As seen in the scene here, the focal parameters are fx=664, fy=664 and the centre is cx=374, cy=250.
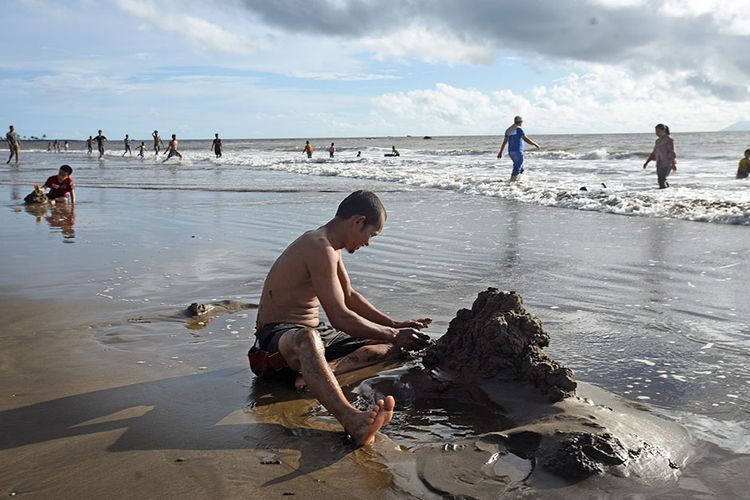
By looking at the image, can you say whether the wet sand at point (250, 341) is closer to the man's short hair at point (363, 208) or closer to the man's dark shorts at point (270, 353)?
the man's dark shorts at point (270, 353)

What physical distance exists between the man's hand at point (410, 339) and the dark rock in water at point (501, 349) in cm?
9

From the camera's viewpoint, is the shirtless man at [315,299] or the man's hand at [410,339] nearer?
the shirtless man at [315,299]

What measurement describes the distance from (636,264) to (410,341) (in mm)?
4349

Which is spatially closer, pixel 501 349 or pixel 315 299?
pixel 501 349

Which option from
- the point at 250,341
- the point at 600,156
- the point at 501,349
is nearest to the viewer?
the point at 501,349

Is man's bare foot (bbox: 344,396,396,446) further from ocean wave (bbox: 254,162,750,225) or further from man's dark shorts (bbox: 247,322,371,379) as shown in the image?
ocean wave (bbox: 254,162,750,225)

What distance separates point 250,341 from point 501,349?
2006 millimetres

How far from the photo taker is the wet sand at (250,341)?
2.82 metres

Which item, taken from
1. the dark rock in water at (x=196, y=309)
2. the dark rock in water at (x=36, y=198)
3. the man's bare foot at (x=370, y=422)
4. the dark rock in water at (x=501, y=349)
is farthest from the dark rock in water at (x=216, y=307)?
the dark rock in water at (x=36, y=198)

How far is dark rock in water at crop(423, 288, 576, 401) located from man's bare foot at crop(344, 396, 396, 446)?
88 cm

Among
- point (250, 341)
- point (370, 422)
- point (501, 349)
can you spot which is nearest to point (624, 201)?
point (250, 341)

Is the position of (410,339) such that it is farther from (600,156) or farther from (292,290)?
(600,156)

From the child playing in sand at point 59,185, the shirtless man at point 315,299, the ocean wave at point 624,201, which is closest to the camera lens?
the shirtless man at point 315,299

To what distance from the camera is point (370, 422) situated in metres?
3.03
